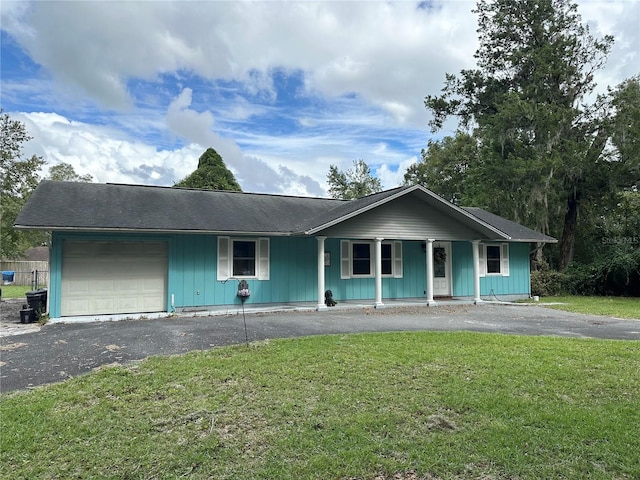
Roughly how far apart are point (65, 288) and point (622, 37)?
26306 millimetres

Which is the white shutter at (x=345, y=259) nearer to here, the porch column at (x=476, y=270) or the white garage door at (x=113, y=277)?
the porch column at (x=476, y=270)

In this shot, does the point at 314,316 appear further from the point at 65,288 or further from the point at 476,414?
the point at 476,414

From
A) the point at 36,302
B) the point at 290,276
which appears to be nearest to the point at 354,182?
the point at 290,276

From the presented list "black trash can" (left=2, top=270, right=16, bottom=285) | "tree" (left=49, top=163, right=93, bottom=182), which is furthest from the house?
"tree" (left=49, top=163, right=93, bottom=182)

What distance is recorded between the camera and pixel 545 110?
18438mm

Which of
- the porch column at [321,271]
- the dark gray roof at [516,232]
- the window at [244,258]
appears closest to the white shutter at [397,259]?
the dark gray roof at [516,232]

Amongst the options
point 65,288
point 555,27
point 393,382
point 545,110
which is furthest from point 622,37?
point 65,288

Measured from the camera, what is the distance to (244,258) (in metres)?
12.4

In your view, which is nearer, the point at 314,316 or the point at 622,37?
the point at 314,316

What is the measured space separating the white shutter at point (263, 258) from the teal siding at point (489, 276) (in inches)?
281

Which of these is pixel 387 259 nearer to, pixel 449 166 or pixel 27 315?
pixel 27 315

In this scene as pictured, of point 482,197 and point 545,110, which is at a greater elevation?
point 545,110

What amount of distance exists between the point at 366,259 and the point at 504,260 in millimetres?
5806

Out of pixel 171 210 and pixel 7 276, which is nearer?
pixel 171 210
